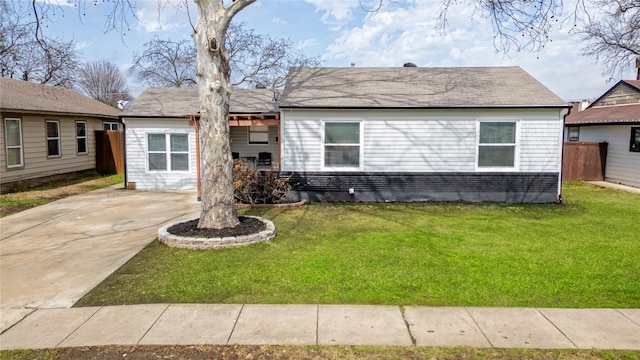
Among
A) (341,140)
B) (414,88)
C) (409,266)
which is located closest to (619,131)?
(414,88)

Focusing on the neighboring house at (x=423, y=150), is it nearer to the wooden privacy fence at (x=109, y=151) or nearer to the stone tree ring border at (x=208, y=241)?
the stone tree ring border at (x=208, y=241)

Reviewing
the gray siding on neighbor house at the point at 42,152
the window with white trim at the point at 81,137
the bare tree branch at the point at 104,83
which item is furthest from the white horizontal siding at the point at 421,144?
the bare tree branch at the point at 104,83

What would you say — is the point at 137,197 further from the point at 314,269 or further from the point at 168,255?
the point at 314,269

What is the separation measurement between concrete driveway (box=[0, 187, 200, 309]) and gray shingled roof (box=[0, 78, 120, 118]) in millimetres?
3833

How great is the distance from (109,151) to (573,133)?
2119cm

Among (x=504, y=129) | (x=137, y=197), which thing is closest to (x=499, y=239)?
(x=504, y=129)

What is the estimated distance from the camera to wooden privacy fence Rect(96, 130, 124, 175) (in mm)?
19109

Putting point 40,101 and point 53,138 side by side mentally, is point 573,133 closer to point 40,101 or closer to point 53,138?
point 53,138

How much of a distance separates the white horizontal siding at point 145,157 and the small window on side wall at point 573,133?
55.0 feet

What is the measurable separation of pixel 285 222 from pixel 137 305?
4686 millimetres

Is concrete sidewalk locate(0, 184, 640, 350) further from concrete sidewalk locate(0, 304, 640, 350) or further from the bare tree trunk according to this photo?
the bare tree trunk

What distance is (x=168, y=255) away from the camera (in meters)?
6.78

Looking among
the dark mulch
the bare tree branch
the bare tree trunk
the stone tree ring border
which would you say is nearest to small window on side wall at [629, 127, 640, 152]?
the dark mulch

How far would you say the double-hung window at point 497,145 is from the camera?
1172 centimetres
